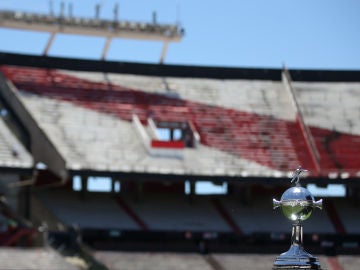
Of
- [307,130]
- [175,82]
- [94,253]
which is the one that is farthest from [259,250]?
[175,82]

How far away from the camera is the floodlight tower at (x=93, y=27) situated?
170 feet

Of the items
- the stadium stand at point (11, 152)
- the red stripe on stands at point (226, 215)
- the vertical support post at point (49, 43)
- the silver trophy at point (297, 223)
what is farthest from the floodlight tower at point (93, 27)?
the silver trophy at point (297, 223)

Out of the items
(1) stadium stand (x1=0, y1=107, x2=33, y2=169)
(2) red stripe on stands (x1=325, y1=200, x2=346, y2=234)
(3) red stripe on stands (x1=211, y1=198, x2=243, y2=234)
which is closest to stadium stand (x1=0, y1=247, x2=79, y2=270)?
(1) stadium stand (x1=0, y1=107, x2=33, y2=169)

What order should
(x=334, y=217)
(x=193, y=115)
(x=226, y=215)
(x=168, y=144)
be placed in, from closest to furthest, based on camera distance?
(x=226, y=215)
(x=334, y=217)
(x=168, y=144)
(x=193, y=115)

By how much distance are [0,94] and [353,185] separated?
1524cm

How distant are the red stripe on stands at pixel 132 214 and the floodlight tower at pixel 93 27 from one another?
11.4m

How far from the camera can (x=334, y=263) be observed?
38344 millimetres

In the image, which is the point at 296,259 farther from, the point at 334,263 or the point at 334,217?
the point at 334,217

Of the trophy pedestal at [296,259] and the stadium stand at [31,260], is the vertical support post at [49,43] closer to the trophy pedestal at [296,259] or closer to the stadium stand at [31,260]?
the stadium stand at [31,260]

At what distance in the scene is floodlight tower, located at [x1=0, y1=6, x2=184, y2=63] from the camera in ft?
170

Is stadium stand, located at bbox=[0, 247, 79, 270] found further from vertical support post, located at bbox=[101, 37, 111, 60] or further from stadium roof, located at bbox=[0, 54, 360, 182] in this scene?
vertical support post, located at bbox=[101, 37, 111, 60]

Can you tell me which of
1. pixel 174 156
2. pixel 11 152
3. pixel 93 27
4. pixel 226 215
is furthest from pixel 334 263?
pixel 93 27

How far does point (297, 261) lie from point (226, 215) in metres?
37.1

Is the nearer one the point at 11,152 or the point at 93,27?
the point at 11,152
